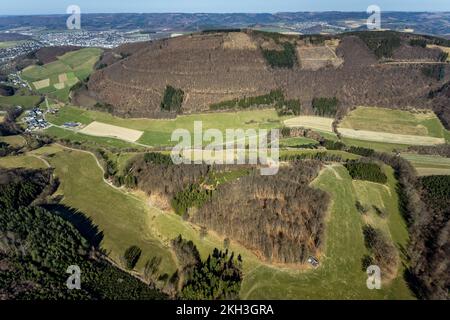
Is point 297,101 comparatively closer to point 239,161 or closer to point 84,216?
point 239,161

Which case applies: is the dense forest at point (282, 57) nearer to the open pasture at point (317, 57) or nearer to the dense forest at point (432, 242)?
the open pasture at point (317, 57)

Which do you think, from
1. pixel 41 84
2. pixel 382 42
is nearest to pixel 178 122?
pixel 41 84

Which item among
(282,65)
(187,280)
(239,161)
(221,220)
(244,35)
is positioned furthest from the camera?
(244,35)

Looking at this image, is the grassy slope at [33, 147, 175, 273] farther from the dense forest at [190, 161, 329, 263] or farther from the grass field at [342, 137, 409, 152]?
the grass field at [342, 137, 409, 152]

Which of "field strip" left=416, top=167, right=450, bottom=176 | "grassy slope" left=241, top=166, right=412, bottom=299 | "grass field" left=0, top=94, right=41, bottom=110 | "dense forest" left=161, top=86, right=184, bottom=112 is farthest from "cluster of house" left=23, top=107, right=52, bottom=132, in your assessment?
"field strip" left=416, top=167, right=450, bottom=176

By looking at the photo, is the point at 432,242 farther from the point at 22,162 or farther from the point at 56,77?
the point at 56,77

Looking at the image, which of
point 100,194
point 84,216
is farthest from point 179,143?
point 84,216
